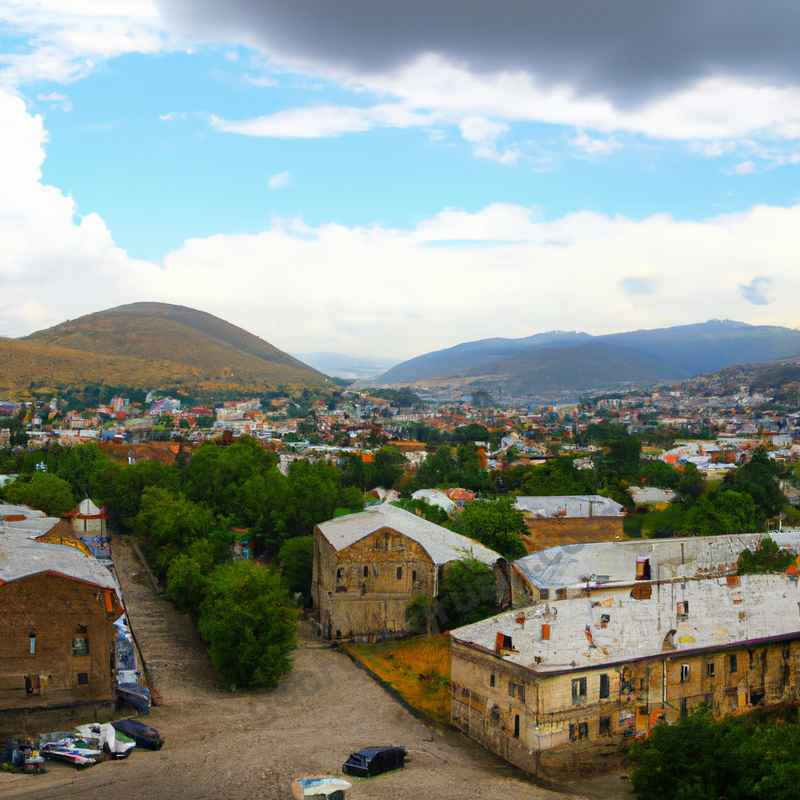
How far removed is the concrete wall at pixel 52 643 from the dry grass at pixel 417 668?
916 cm

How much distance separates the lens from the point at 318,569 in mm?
41906

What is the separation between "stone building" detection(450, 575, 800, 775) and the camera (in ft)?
82.2

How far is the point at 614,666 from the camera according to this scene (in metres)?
25.8

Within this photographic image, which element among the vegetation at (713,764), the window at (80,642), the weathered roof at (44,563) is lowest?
the vegetation at (713,764)

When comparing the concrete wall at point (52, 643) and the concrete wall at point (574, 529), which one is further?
the concrete wall at point (574, 529)

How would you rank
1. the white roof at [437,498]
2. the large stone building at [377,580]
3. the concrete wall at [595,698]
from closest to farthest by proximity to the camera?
the concrete wall at [595,698]
the large stone building at [377,580]
the white roof at [437,498]

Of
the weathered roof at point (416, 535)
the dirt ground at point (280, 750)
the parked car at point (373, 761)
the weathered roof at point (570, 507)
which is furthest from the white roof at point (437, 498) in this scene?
the parked car at point (373, 761)

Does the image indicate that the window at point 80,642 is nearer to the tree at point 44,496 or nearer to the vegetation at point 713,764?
the vegetation at point 713,764

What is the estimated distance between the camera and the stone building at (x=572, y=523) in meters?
54.5

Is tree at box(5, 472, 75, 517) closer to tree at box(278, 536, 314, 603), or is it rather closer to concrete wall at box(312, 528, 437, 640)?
tree at box(278, 536, 314, 603)

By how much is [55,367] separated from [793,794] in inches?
7578

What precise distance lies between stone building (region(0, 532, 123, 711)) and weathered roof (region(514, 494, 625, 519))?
33.3 meters

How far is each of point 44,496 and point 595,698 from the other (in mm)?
41752

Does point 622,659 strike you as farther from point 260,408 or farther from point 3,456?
point 260,408
